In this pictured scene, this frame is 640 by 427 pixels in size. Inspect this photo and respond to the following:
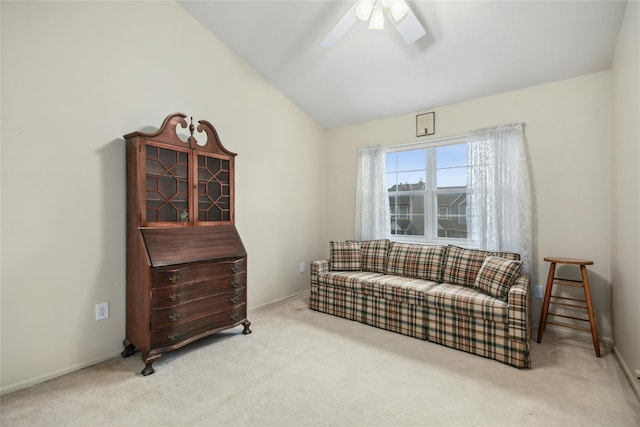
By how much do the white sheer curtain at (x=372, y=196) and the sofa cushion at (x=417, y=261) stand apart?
51 centimetres

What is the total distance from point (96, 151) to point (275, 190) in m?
1.93

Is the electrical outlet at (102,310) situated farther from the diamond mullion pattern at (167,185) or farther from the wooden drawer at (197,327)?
the diamond mullion pattern at (167,185)

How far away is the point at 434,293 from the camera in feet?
8.68

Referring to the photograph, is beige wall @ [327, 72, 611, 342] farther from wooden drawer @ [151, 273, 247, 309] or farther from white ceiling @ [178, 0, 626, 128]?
wooden drawer @ [151, 273, 247, 309]

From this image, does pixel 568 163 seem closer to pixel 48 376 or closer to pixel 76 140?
pixel 76 140

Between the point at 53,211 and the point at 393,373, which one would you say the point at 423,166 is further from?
the point at 53,211

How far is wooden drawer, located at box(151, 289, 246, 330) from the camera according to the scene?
2.18 m

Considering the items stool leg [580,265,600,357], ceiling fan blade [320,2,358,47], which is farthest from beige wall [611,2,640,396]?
ceiling fan blade [320,2,358,47]

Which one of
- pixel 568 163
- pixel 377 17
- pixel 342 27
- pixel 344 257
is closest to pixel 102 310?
pixel 344 257

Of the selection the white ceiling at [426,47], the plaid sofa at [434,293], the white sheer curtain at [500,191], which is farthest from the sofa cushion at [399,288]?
the white ceiling at [426,47]

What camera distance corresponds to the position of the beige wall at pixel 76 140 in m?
1.92

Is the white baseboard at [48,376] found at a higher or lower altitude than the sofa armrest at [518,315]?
lower

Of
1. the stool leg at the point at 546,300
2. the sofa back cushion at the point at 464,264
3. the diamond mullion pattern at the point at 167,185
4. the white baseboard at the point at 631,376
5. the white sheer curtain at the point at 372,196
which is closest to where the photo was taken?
the white baseboard at the point at 631,376

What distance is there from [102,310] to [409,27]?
322cm
